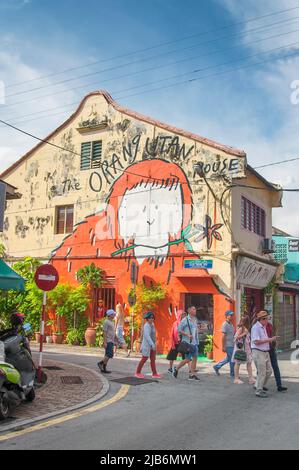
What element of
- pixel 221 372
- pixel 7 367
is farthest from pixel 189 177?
pixel 7 367

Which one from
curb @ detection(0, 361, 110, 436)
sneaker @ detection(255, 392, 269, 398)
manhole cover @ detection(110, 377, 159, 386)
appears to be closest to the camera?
curb @ detection(0, 361, 110, 436)

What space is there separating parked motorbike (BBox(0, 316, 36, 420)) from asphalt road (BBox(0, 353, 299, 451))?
0.96m

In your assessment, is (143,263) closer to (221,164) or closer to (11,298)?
(221,164)

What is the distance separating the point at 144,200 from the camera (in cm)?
1947

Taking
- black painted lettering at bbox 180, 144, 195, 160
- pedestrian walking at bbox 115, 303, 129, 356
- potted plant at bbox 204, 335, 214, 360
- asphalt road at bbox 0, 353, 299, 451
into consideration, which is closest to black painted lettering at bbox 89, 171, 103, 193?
black painted lettering at bbox 180, 144, 195, 160

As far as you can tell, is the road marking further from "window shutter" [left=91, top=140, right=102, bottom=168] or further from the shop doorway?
"window shutter" [left=91, top=140, right=102, bottom=168]

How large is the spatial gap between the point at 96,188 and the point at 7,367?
→ 1387 cm

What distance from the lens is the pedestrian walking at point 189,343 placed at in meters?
11.7

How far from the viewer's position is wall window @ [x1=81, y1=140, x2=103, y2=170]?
68.8ft

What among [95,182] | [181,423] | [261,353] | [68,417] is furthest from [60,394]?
[95,182]

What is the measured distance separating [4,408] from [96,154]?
15137 millimetres

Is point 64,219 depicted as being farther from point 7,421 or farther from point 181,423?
point 181,423

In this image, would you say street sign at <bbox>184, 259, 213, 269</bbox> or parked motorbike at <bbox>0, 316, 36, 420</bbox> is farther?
street sign at <bbox>184, 259, 213, 269</bbox>
